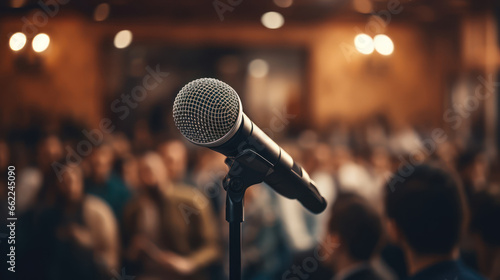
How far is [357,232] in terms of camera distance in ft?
5.53

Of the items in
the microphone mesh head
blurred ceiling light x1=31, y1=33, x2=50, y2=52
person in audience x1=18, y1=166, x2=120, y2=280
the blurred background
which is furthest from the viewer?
blurred ceiling light x1=31, y1=33, x2=50, y2=52

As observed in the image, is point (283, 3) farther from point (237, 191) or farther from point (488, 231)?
point (237, 191)

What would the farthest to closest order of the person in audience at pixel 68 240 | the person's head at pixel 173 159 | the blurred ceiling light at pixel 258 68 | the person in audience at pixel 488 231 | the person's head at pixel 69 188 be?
the blurred ceiling light at pixel 258 68
the person's head at pixel 173 159
the person's head at pixel 69 188
the person in audience at pixel 68 240
the person in audience at pixel 488 231

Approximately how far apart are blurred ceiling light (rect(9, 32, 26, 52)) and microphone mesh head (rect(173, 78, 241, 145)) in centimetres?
567

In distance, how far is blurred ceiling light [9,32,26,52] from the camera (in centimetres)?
566

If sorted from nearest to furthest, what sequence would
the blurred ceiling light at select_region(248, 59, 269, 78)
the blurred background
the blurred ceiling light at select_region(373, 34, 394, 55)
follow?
1. the blurred background
2. the blurred ceiling light at select_region(373, 34, 394, 55)
3. the blurred ceiling light at select_region(248, 59, 269, 78)

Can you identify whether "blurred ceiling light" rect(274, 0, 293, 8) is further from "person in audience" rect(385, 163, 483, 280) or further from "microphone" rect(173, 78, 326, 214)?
"microphone" rect(173, 78, 326, 214)

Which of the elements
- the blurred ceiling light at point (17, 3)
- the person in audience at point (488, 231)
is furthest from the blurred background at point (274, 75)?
the person in audience at point (488, 231)

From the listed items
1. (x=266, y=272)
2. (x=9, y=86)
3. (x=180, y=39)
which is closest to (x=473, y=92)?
(x=180, y=39)

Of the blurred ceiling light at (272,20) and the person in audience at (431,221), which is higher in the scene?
the blurred ceiling light at (272,20)

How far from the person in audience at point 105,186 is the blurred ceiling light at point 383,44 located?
455cm

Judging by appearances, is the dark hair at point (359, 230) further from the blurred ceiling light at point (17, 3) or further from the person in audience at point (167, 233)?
the blurred ceiling light at point (17, 3)

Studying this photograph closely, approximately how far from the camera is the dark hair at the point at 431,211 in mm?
1170

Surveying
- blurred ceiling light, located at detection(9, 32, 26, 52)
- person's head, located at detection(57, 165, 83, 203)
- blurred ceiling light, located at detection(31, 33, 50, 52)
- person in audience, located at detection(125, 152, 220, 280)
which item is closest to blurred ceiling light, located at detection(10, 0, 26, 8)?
blurred ceiling light, located at detection(9, 32, 26, 52)
